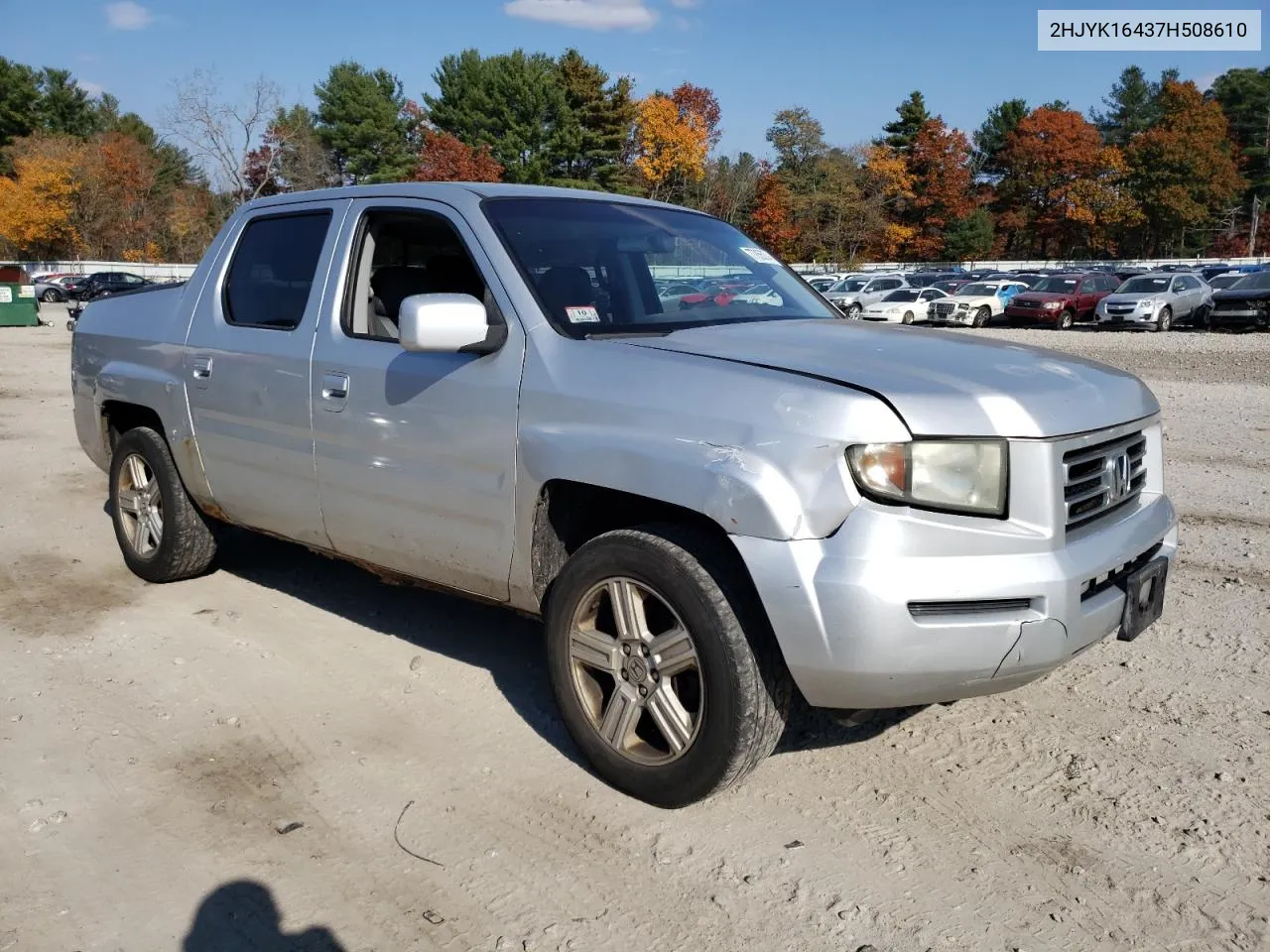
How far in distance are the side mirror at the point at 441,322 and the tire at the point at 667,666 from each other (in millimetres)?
783

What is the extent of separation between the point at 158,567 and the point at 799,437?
4.06 metres

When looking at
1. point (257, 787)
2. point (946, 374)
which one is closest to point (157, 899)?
point (257, 787)

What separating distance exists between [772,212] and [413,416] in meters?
64.8

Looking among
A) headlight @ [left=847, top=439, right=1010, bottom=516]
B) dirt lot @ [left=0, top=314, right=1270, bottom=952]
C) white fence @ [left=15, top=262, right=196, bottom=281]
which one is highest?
white fence @ [left=15, top=262, right=196, bottom=281]

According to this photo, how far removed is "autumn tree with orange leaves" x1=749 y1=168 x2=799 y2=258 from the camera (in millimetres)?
65625

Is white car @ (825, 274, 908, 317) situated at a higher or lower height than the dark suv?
lower

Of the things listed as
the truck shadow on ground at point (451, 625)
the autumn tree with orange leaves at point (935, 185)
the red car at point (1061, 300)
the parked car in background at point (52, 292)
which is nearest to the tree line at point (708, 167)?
the autumn tree with orange leaves at point (935, 185)

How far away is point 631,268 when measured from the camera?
4.00 m

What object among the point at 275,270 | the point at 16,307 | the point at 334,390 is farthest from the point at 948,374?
the point at 16,307

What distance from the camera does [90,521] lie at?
7172 millimetres

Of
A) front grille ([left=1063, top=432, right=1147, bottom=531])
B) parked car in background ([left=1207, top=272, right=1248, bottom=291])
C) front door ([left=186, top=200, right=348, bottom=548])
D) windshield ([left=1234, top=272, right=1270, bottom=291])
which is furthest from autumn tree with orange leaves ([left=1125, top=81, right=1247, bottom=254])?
front door ([left=186, top=200, right=348, bottom=548])

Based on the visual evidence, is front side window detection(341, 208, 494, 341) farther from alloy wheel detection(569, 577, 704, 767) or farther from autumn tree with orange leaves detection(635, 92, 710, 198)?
autumn tree with orange leaves detection(635, 92, 710, 198)

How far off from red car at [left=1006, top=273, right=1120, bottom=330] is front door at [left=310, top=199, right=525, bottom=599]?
29.5m

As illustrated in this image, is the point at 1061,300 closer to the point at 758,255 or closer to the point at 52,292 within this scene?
the point at 758,255
